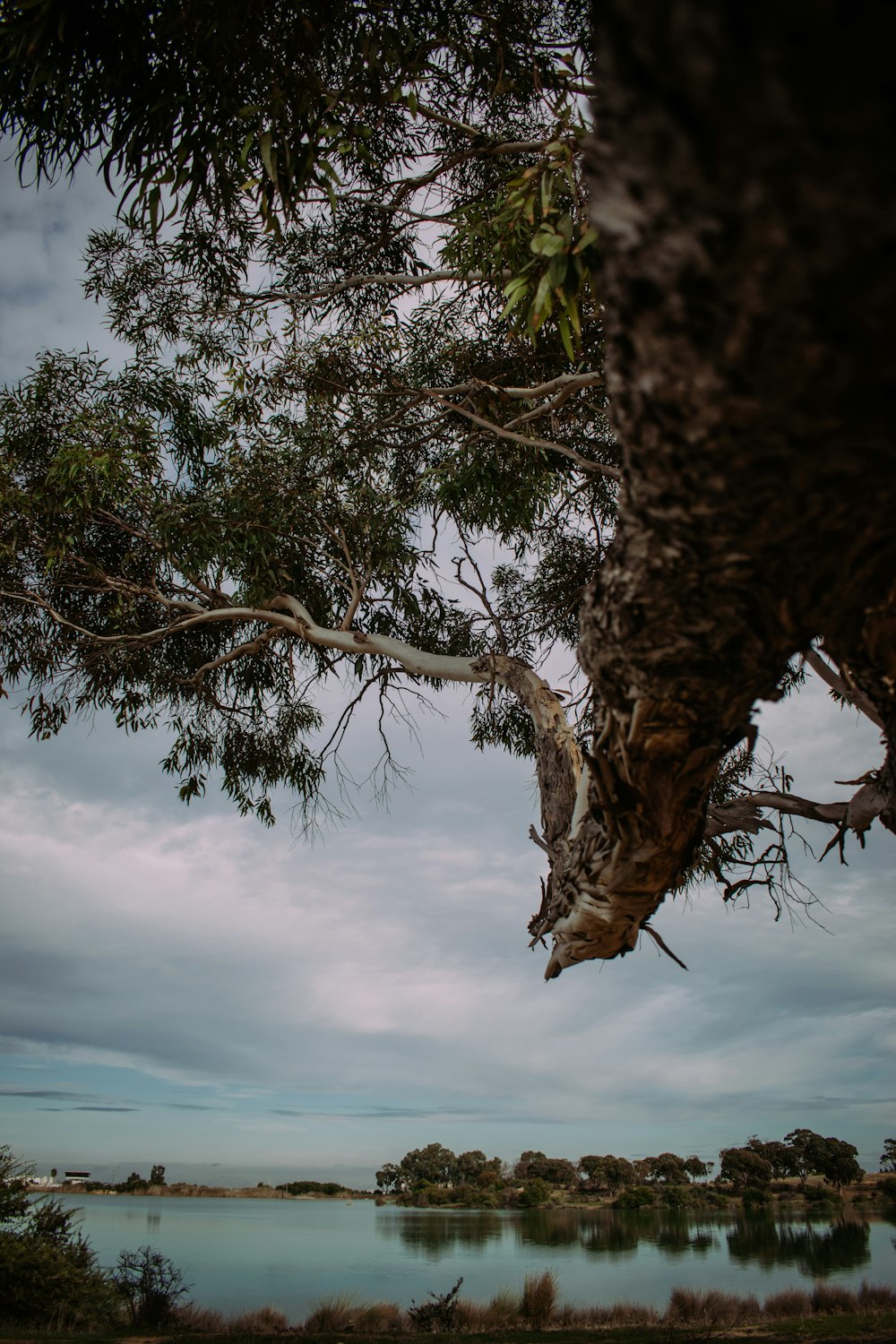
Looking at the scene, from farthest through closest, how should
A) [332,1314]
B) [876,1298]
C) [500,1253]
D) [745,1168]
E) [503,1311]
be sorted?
[745,1168] < [500,1253] < [876,1298] < [503,1311] < [332,1314]

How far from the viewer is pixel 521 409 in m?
4.94

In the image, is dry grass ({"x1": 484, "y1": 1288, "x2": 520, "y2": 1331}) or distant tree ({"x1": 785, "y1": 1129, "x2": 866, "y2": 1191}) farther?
distant tree ({"x1": 785, "y1": 1129, "x2": 866, "y2": 1191})

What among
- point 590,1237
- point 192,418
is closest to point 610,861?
point 192,418

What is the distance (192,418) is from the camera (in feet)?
21.3

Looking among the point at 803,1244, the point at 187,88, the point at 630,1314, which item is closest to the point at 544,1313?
the point at 630,1314

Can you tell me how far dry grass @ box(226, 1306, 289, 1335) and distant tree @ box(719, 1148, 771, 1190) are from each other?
44.8 ft

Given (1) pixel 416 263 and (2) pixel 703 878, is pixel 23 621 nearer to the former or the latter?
(1) pixel 416 263

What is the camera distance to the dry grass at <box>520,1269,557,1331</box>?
8578 mm

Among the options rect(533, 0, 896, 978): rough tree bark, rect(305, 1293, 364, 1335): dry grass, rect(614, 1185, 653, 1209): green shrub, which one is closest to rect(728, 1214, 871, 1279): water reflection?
rect(614, 1185, 653, 1209): green shrub

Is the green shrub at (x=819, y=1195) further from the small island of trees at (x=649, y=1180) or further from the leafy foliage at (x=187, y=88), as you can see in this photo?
the leafy foliage at (x=187, y=88)

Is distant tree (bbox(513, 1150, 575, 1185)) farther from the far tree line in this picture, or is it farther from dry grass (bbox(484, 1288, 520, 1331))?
dry grass (bbox(484, 1288, 520, 1331))

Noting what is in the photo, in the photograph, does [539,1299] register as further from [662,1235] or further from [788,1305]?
[662,1235]

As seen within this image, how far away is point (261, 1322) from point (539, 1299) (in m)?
2.79

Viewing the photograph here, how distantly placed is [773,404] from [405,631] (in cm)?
553
